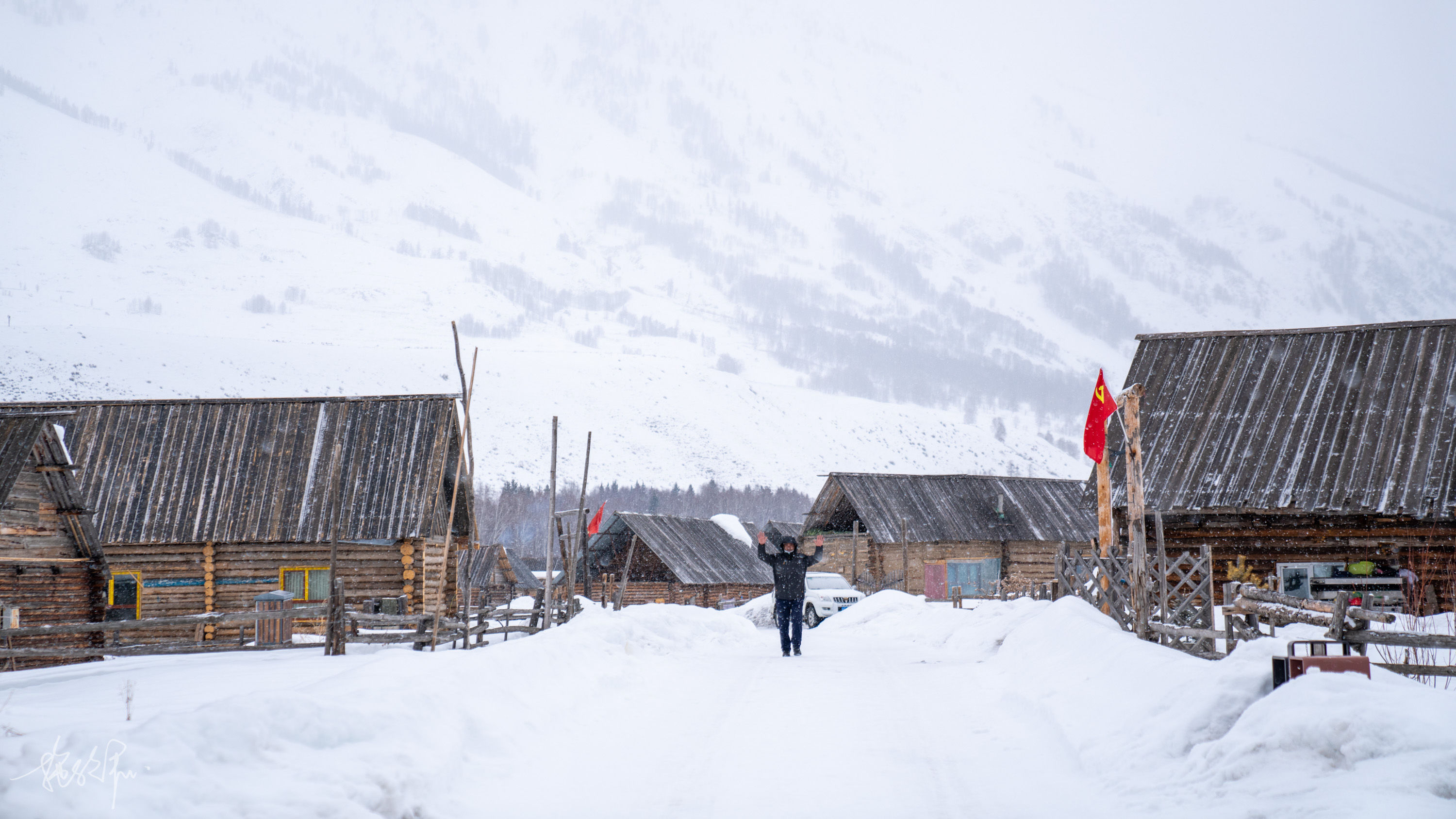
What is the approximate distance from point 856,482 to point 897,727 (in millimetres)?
37945

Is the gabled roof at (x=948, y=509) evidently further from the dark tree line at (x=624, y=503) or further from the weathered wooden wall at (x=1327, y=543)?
the dark tree line at (x=624, y=503)

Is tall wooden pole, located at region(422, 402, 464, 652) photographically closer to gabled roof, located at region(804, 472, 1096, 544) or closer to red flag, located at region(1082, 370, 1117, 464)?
red flag, located at region(1082, 370, 1117, 464)

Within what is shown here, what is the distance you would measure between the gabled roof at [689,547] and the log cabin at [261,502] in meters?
15.2

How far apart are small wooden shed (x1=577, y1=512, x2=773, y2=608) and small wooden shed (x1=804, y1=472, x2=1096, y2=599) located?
3827 mm

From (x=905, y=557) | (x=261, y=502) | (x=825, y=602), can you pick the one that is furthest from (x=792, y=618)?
(x=905, y=557)

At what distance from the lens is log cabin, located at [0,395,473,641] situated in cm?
2797

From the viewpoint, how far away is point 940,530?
46.7m

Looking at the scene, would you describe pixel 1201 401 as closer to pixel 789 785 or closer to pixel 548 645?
pixel 548 645

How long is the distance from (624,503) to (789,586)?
136668 mm

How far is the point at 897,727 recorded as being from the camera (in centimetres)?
960

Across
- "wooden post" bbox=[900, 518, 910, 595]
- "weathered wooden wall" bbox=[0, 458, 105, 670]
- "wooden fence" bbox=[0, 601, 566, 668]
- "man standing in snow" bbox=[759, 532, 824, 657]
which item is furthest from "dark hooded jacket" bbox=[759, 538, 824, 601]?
"wooden post" bbox=[900, 518, 910, 595]

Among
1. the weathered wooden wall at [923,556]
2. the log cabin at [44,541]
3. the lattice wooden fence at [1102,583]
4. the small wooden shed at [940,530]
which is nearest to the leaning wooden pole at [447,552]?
the log cabin at [44,541]

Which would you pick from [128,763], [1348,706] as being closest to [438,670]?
[128,763]

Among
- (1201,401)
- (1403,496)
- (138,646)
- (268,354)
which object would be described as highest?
(268,354)
